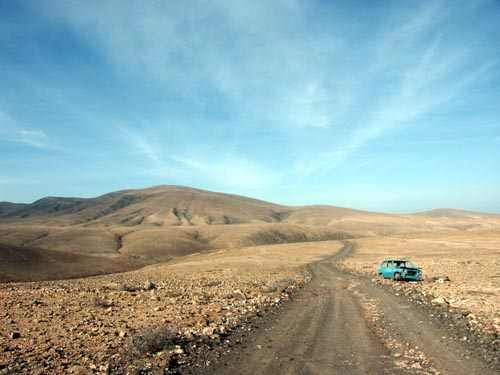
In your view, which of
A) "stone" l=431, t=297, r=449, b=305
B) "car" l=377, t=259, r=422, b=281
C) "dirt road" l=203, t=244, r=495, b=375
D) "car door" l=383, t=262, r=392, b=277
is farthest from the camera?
"car door" l=383, t=262, r=392, b=277

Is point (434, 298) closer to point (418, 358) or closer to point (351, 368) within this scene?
point (418, 358)

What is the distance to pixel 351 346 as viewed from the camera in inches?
450

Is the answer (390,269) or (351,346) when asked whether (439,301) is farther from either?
(390,269)

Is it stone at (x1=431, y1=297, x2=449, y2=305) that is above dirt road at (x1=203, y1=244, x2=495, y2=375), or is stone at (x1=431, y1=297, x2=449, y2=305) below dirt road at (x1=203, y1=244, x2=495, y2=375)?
below

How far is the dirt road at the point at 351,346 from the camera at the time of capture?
31.4 feet

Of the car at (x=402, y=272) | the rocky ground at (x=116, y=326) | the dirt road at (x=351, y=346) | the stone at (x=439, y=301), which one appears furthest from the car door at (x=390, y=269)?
the dirt road at (x=351, y=346)

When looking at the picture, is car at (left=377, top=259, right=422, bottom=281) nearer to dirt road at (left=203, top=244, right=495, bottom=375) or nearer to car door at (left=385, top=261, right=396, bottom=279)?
car door at (left=385, top=261, right=396, bottom=279)

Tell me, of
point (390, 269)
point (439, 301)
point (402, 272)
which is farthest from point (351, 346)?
point (390, 269)

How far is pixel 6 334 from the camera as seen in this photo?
12.6m

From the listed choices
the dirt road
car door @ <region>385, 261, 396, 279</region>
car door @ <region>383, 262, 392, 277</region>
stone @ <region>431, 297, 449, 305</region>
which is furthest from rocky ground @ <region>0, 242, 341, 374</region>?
car door @ <region>383, 262, 392, 277</region>

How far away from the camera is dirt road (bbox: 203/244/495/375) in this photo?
9570 mm

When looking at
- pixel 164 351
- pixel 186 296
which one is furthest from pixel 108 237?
pixel 164 351

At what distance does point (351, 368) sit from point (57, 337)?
8.80 metres

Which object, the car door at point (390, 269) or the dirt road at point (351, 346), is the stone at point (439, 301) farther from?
the car door at point (390, 269)
